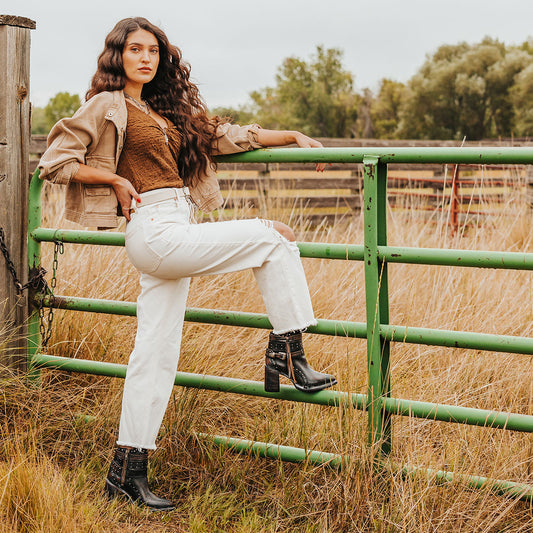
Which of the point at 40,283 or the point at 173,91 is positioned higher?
the point at 173,91

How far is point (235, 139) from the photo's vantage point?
337 centimetres

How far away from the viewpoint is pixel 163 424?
3.48 meters

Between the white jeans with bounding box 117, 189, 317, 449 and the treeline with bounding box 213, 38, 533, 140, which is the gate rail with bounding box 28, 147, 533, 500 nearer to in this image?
the white jeans with bounding box 117, 189, 317, 449

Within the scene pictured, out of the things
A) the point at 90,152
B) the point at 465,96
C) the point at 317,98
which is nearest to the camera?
the point at 90,152

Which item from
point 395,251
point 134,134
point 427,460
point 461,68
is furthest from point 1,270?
point 461,68

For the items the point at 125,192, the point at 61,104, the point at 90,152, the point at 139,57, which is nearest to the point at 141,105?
the point at 139,57

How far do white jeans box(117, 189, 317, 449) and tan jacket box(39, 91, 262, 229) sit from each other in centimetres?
16

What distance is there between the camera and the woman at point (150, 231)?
9.91 feet

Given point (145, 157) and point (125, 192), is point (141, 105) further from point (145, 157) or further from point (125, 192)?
point (125, 192)

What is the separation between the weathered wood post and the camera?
11.9 ft

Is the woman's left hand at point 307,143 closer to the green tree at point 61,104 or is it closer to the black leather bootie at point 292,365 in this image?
the black leather bootie at point 292,365

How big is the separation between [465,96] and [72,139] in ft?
158

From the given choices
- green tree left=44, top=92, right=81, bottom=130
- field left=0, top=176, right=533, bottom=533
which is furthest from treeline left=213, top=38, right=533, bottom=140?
field left=0, top=176, right=533, bottom=533

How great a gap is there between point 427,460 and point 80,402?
1759 mm
